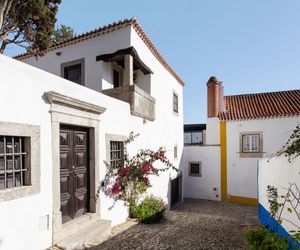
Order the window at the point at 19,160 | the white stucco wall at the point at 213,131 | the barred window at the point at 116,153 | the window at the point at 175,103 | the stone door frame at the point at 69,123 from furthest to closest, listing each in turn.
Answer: the white stucco wall at the point at 213,131 < the window at the point at 175,103 < the barred window at the point at 116,153 < the stone door frame at the point at 69,123 < the window at the point at 19,160

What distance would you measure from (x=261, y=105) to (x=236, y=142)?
356 centimetres

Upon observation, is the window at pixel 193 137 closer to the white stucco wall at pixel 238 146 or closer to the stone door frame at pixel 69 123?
the white stucco wall at pixel 238 146

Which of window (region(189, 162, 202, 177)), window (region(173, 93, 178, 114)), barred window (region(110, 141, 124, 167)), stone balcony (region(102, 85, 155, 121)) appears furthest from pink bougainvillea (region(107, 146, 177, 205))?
window (region(189, 162, 202, 177))

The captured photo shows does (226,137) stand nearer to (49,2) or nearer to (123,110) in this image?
(123,110)

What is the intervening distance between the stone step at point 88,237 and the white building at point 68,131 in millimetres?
43

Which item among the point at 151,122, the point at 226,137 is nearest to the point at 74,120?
the point at 151,122

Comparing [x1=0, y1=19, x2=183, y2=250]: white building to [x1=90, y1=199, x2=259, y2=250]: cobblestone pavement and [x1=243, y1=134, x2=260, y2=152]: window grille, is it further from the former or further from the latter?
[x1=243, y1=134, x2=260, y2=152]: window grille

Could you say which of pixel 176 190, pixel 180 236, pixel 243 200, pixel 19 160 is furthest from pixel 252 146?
pixel 19 160

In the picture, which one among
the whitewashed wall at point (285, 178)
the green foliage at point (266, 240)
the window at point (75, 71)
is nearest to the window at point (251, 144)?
the whitewashed wall at point (285, 178)

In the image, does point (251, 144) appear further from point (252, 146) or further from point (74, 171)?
point (74, 171)

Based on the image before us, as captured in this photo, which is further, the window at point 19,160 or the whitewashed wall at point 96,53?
the whitewashed wall at point 96,53

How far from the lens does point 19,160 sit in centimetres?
445

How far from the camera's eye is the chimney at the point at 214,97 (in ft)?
59.3

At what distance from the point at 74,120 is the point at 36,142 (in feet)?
4.00
